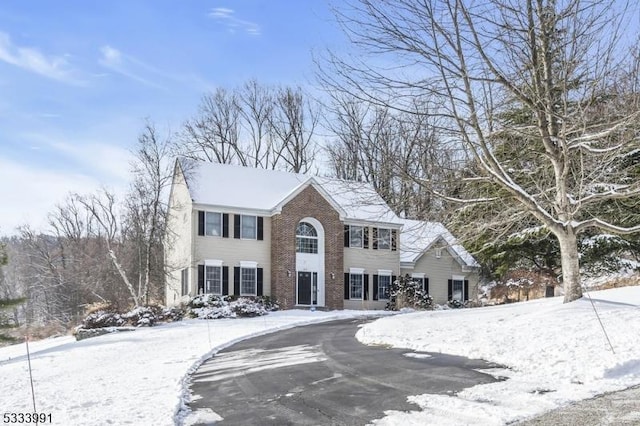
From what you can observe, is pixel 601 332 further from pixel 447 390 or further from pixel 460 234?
pixel 460 234

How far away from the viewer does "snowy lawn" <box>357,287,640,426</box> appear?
718cm

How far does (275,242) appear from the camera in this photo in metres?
30.4

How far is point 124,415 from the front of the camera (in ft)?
24.7

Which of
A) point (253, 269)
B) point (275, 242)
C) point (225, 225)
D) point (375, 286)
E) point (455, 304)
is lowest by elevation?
point (455, 304)

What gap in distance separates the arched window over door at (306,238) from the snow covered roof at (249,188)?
1758mm

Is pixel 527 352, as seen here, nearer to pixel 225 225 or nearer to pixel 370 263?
pixel 225 225

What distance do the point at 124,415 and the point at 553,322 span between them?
847 centimetres

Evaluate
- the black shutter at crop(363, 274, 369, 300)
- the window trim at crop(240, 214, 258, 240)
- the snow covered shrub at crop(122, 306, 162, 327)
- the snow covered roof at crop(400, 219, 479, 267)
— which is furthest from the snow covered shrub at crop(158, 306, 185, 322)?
the snow covered roof at crop(400, 219, 479, 267)

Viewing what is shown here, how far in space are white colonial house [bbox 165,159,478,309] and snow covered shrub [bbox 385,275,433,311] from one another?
0.53m

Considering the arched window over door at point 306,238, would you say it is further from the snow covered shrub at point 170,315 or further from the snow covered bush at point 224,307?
the snow covered shrub at point 170,315

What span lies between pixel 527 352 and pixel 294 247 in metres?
21.0

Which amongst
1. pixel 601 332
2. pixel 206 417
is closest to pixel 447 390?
pixel 206 417

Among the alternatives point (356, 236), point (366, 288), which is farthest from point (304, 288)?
point (356, 236)

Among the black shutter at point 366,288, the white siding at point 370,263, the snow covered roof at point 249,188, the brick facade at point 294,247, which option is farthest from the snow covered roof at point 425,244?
the brick facade at point 294,247
